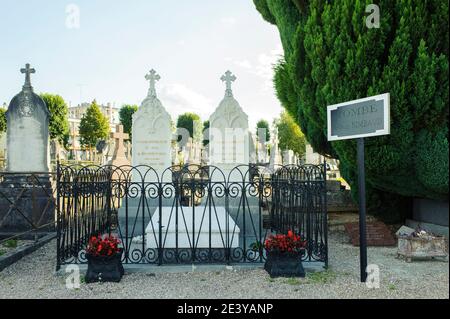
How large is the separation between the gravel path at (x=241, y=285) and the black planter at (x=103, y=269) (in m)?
0.12

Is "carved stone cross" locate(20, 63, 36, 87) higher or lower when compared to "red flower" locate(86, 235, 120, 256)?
higher

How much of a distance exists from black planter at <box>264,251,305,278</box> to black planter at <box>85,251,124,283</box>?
6.29 feet

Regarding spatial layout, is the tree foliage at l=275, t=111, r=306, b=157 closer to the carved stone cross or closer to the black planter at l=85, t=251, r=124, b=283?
the carved stone cross

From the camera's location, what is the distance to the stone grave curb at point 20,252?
18.9 feet

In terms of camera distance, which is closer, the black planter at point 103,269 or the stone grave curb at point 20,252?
→ the black planter at point 103,269

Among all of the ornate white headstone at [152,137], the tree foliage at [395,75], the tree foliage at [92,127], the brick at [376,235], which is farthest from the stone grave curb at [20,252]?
the tree foliage at [92,127]

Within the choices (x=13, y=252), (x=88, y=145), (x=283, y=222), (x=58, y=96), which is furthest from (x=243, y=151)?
(x=88, y=145)

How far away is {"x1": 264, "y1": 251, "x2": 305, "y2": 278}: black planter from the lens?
5.00 meters

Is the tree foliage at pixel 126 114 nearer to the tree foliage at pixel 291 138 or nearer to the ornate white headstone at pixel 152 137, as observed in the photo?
the tree foliage at pixel 291 138

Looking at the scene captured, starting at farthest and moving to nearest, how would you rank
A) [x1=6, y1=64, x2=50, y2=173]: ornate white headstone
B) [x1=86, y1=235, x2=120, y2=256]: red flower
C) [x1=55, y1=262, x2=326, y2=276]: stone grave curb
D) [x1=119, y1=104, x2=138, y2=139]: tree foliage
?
1. [x1=119, y1=104, x2=138, y2=139]: tree foliage
2. [x1=6, y1=64, x2=50, y2=173]: ornate white headstone
3. [x1=55, y1=262, x2=326, y2=276]: stone grave curb
4. [x1=86, y1=235, x2=120, y2=256]: red flower

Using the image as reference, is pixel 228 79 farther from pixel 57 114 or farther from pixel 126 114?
pixel 126 114

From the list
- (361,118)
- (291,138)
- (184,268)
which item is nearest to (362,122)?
(361,118)

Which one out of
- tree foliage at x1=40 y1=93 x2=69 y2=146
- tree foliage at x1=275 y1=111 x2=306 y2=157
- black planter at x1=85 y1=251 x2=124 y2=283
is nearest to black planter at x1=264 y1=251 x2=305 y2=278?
black planter at x1=85 y1=251 x2=124 y2=283

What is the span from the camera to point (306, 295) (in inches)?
170
